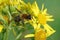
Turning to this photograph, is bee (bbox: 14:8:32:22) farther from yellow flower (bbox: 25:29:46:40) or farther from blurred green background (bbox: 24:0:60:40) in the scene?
blurred green background (bbox: 24:0:60:40)

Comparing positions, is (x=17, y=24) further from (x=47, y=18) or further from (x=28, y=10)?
(x=47, y=18)

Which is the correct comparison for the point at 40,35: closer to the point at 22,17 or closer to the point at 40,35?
the point at 40,35

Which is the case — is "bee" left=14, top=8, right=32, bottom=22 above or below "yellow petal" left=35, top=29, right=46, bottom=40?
above

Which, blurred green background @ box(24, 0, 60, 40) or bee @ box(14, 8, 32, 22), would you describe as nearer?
bee @ box(14, 8, 32, 22)

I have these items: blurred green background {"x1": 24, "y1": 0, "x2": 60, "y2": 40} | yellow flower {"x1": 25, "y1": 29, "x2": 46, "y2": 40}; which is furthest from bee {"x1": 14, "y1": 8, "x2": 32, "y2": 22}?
blurred green background {"x1": 24, "y1": 0, "x2": 60, "y2": 40}

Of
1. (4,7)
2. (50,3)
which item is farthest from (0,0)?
(50,3)

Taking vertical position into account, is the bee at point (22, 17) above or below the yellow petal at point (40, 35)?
above

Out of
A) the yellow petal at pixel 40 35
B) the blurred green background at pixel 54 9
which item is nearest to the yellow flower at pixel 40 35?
the yellow petal at pixel 40 35

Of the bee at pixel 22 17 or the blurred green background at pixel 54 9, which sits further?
the blurred green background at pixel 54 9

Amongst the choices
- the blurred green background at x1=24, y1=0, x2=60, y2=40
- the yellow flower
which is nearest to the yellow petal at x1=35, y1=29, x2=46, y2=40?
the yellow flower

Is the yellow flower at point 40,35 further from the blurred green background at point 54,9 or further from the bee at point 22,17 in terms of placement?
the blurred green background at point 54,9

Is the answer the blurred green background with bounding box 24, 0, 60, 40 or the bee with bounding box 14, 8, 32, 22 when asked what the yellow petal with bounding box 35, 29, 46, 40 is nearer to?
the bee with bounding box 14, 8, 32, 22
